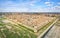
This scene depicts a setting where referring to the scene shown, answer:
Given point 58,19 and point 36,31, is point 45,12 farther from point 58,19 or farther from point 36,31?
point 36,31

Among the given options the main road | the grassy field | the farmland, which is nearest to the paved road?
the main road

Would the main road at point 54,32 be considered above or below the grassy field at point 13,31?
below

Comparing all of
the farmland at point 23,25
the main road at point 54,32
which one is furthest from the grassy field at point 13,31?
the main road at point 54,32

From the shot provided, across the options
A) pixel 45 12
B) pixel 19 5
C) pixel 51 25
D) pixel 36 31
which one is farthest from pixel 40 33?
pixel 19 5

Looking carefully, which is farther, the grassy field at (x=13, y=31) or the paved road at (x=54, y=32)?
the paved road at (x=54, y=32)

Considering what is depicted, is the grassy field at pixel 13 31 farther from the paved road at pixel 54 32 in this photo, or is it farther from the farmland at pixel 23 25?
the paved road at pixel 54 32

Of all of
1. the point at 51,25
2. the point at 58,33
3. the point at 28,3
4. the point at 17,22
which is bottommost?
the point at 58,33

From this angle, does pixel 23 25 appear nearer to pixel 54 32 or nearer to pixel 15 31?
pixel 15 31

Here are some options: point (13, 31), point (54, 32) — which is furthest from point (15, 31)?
point (54, 32)

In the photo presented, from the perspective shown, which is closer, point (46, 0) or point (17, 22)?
point (17, 22)
